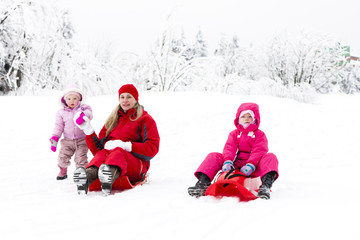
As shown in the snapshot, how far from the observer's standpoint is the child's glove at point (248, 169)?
2668mm

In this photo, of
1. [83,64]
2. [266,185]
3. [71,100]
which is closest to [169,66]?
[83,64]

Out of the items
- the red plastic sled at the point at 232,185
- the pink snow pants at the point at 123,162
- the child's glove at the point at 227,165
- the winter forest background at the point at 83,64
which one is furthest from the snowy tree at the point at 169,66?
the red plastic sled at the point at 232,185

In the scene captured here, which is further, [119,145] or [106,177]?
[119,145]

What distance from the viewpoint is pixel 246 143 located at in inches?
114

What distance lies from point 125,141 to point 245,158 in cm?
114

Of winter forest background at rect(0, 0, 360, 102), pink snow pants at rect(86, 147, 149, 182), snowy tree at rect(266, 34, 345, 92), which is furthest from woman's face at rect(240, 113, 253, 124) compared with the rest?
snowy tree at rect(266, 34, 345, 92)

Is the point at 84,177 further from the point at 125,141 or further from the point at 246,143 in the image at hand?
the point at 246,143

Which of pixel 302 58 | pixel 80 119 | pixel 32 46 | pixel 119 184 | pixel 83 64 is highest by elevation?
pixel 302 58

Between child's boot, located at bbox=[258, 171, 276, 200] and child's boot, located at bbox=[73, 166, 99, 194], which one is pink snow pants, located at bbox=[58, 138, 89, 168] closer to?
child's boot, located at bbox=[73, 166, 99, 194]

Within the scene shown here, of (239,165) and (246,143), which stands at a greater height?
(246,143)

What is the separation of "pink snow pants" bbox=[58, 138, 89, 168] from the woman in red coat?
0.37 meters

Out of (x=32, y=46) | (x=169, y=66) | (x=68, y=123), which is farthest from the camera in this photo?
(x=169, y=66)

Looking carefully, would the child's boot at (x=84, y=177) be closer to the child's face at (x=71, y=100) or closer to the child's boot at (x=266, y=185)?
the child's face at (x=71, y=100)

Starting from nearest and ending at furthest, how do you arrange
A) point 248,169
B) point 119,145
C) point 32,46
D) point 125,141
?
point 248,169 → point 119,145 → point 125,141 → point 32,46
